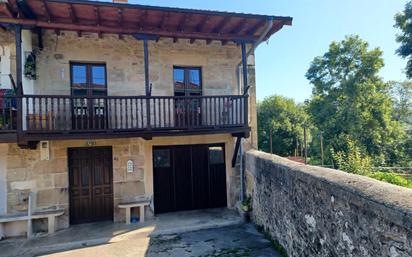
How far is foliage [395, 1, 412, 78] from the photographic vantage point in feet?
46.5

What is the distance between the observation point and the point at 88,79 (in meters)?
7.42

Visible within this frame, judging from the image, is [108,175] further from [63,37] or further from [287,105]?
[287,105]

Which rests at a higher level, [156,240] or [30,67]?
[30,67]

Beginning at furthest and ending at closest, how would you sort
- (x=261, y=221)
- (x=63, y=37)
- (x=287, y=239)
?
(x=63, y=37) < (x=261, y=221) < (x=287, y=239)

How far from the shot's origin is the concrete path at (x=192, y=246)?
5.41m

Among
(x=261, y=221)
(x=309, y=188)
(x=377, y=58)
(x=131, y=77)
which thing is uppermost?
(x=377, y=58)

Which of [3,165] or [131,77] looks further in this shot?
[131,77]

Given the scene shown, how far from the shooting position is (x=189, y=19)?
663 centimetres

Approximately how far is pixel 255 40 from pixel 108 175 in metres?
5.87

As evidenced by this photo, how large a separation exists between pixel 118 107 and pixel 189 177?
10.2 feet

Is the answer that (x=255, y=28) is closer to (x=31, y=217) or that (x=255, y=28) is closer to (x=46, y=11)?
(x=46, y=11)

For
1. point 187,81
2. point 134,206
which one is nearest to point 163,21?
point 187,81

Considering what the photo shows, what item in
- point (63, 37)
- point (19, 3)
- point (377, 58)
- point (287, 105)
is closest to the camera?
point (19, 3)

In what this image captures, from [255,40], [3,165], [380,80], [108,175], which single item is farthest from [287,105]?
[3,165]
